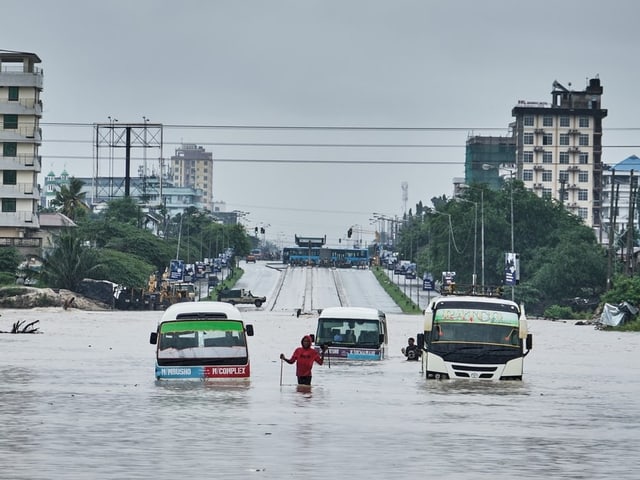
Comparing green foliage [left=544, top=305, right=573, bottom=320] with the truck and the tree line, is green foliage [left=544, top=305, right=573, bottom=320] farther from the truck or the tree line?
the truck

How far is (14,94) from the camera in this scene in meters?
116

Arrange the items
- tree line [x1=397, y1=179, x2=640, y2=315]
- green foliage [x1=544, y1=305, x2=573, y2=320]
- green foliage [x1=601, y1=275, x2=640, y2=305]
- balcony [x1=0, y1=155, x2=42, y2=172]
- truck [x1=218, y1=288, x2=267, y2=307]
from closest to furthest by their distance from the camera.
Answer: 1. green foliage [x1=601, y1=275, x2=640, y2=305]
2. green foliage [x1=544, y1=305, x2=573, y2=320]
3. balcony [x1=0, y1=155, x2=42, y2=172]
4. truck [x1=218, y1=288, x2=267, y2=307]
5. tree line [x1=397, y1=179, x2=640, y2=315]

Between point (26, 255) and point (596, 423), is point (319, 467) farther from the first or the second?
point (26, 255)

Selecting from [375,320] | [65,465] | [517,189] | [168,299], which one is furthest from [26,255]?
[65,465]

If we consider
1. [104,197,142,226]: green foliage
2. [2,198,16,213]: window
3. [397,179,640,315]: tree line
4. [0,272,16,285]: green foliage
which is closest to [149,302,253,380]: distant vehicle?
[0,272,16,285]: green foliage

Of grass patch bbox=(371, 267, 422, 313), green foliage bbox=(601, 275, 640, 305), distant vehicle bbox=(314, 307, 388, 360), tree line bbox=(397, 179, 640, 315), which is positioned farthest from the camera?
tree line bbox=(397, 179, 640, 315)

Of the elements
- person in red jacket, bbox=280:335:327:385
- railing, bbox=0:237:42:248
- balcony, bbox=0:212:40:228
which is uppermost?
balcony, bbox=0:212:40:228

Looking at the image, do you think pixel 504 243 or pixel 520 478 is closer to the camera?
pixel 520 478

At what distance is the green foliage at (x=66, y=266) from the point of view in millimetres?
103500

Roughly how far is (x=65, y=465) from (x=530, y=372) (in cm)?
2777

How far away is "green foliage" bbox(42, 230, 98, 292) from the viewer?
103500 millimetres

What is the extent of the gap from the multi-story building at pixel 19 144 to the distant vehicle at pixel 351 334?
2860 inches

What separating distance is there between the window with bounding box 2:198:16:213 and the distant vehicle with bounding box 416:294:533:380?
82.9 meters

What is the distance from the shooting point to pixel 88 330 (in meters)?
74.2
